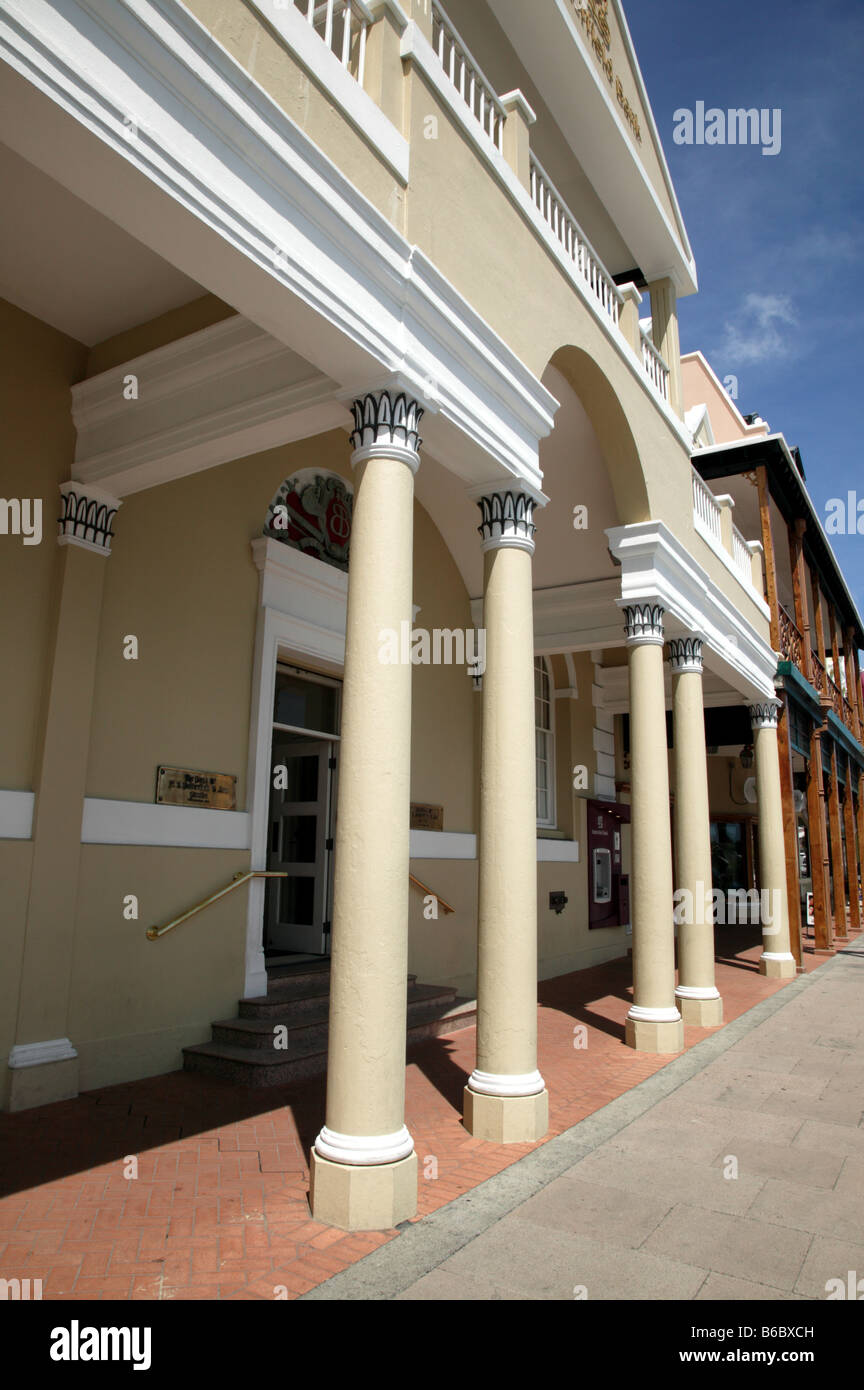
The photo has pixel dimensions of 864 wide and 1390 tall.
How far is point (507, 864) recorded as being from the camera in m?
5.24

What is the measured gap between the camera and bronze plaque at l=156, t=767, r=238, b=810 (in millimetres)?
6465

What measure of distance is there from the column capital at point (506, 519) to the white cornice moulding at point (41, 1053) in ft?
13.7

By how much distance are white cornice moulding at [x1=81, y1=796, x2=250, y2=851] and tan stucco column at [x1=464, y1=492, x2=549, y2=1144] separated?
248 centimetres

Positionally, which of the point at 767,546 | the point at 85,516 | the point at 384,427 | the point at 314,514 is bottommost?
the point at 384,427

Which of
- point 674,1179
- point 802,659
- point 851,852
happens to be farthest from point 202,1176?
point 851,852

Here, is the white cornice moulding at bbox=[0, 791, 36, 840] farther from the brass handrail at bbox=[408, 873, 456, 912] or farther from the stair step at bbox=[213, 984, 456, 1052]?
the brass handrail at bbox=[408, 873, 456, 912]

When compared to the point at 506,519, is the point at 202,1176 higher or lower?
lower

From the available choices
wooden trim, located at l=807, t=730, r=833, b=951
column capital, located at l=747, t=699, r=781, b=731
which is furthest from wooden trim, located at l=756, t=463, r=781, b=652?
wooden trim, located at l=807, t=730, r=833, b=951

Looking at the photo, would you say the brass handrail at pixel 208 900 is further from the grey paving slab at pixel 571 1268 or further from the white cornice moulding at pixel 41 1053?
the grey paving slab at pixel 571 1268

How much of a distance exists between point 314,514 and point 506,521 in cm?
304

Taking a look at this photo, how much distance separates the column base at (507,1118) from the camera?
494cm

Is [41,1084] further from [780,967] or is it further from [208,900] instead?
[780,967]

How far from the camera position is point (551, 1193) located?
418 cm
